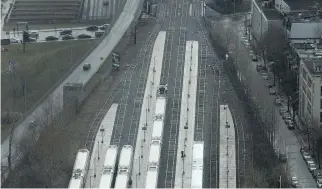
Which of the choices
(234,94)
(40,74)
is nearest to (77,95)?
(40,74)

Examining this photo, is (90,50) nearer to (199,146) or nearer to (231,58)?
(231,58)

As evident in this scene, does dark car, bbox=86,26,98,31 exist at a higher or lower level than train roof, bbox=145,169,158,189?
higher

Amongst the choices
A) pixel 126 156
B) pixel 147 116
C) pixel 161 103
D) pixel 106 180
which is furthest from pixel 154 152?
pixel 161 103

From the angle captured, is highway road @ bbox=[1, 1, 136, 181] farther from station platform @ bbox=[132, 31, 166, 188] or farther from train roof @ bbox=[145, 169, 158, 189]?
train roof @ bbox=[145, 169, 158, 189]

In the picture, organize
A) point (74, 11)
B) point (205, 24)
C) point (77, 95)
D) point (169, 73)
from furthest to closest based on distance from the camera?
point (74, 11), point (205, 24), point (169, 73), point (77, 95)

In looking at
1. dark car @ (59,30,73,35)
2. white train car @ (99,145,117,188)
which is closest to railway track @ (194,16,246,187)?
white train car @ (99,145,117,188)

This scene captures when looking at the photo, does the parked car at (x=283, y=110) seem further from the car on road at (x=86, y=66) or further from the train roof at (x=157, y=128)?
the car on road at (x=86, y=66)

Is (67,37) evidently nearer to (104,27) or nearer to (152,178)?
(104,27)

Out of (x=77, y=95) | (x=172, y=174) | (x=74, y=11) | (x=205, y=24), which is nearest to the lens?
(x=172, y=174)
